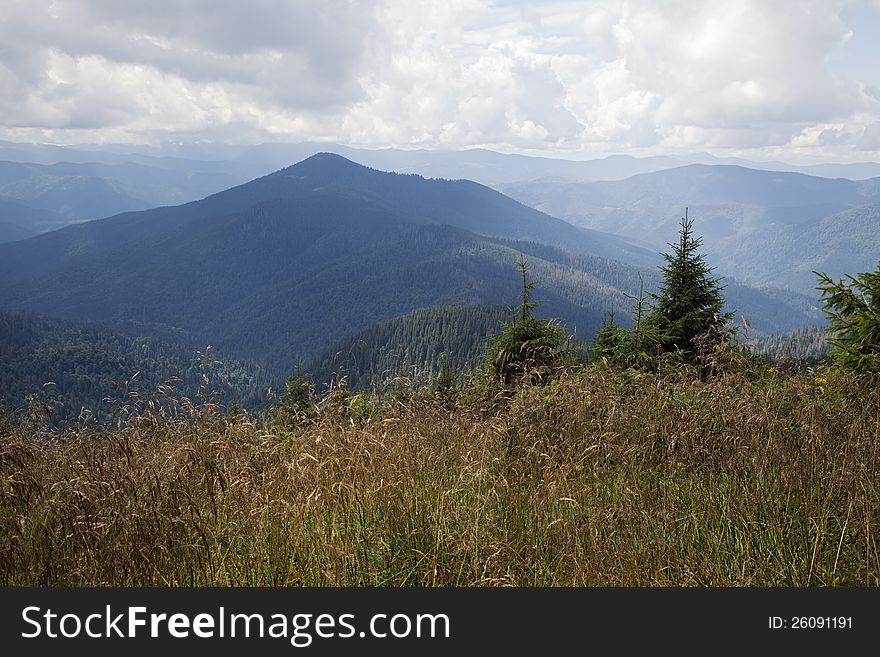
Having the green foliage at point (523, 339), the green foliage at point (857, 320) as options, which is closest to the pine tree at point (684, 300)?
the green foliage at point (523, 339)

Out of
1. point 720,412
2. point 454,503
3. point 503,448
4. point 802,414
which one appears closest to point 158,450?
point 454,503

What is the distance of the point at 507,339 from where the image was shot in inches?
492

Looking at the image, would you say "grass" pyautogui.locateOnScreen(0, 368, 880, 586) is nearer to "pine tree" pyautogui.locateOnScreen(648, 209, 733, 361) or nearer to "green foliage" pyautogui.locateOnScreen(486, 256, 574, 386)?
"green foliage" pyautogui.locateOnScreen(486, 256, 574, 386)

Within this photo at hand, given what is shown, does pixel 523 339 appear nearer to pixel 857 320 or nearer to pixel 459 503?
pixel 857 320

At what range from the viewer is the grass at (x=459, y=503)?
9.61ft

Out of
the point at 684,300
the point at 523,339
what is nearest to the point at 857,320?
the point at 684,300

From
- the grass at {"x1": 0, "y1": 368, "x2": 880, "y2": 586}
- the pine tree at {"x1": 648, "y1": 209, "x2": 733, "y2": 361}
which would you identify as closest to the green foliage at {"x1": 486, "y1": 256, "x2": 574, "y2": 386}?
the pine tree at {"x1": 648, "y1": 209, "x2": 733, "y2": 361}

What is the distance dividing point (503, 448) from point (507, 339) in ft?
26.3

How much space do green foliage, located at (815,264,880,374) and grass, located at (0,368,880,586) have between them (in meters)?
1.86

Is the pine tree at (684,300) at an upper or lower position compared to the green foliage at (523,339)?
upper

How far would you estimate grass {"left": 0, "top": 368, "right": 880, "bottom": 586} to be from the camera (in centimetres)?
293

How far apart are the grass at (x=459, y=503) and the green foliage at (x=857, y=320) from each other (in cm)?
186

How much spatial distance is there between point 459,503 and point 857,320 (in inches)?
254

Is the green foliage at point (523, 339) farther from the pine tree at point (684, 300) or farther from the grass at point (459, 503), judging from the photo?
the grass at point (459, 503)
